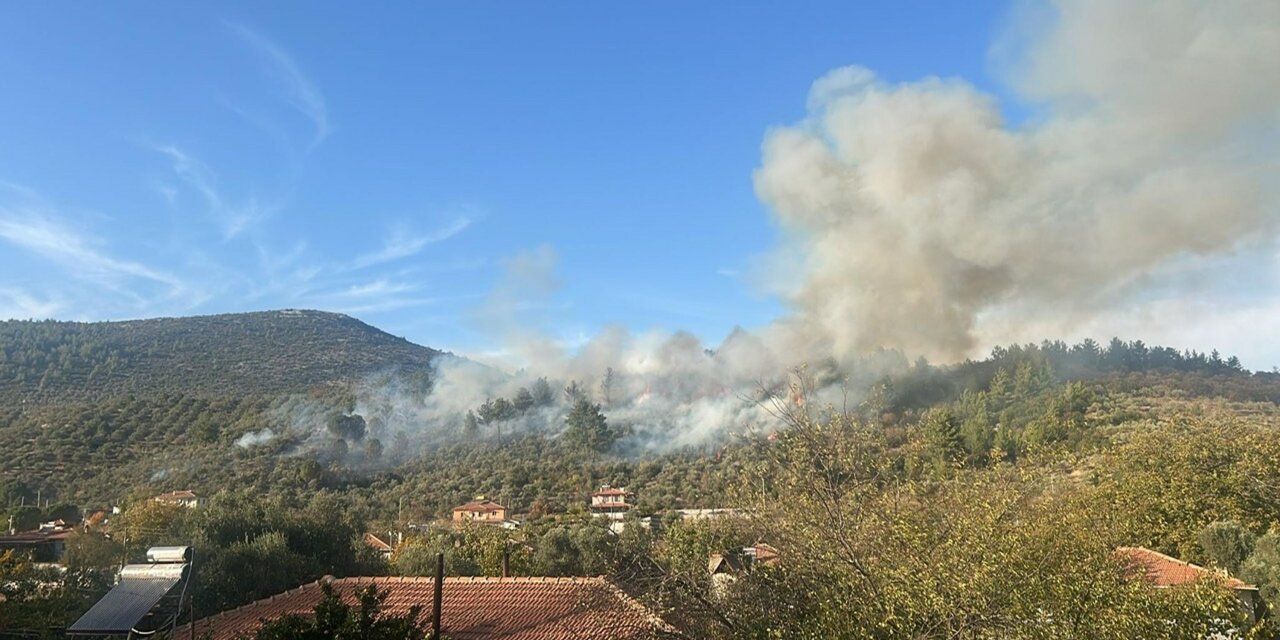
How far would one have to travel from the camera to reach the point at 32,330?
11050 cm

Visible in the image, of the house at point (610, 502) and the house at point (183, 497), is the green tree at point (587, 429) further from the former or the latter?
the house at point (183, 497)

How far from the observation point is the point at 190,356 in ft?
364

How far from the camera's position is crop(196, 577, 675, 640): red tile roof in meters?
14.0

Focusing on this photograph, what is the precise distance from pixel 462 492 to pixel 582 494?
9589 mm

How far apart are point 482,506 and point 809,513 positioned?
161ft

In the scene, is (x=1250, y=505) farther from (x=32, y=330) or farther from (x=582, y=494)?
(x=32, y=330)

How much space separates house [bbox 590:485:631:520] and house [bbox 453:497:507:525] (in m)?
6.13

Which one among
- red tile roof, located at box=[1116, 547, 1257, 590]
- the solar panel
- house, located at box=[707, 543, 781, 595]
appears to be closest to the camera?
the solar panel

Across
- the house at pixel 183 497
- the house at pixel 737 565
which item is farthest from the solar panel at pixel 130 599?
the house at pixel 183 497

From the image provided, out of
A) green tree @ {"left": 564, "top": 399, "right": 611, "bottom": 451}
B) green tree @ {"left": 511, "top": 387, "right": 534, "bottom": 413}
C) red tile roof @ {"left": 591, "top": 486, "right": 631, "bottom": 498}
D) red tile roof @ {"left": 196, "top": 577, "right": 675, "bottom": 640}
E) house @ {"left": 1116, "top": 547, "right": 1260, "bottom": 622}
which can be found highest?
green tree @ {"left": 511, "top": 387, "right": 534, "bottom": 413}

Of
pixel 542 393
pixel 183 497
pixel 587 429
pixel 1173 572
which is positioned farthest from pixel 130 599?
pixel 542 393

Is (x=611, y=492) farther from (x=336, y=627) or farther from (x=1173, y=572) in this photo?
(x=336, y=627)

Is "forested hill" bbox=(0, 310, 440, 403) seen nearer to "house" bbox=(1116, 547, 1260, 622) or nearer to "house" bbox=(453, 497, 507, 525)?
"house" bbox=(453, 497, 507, 525)

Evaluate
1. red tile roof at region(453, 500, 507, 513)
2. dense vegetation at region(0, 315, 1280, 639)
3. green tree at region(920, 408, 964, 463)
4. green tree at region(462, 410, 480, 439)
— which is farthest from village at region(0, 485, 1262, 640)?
green tree at region(462, 410, 480, 439)
